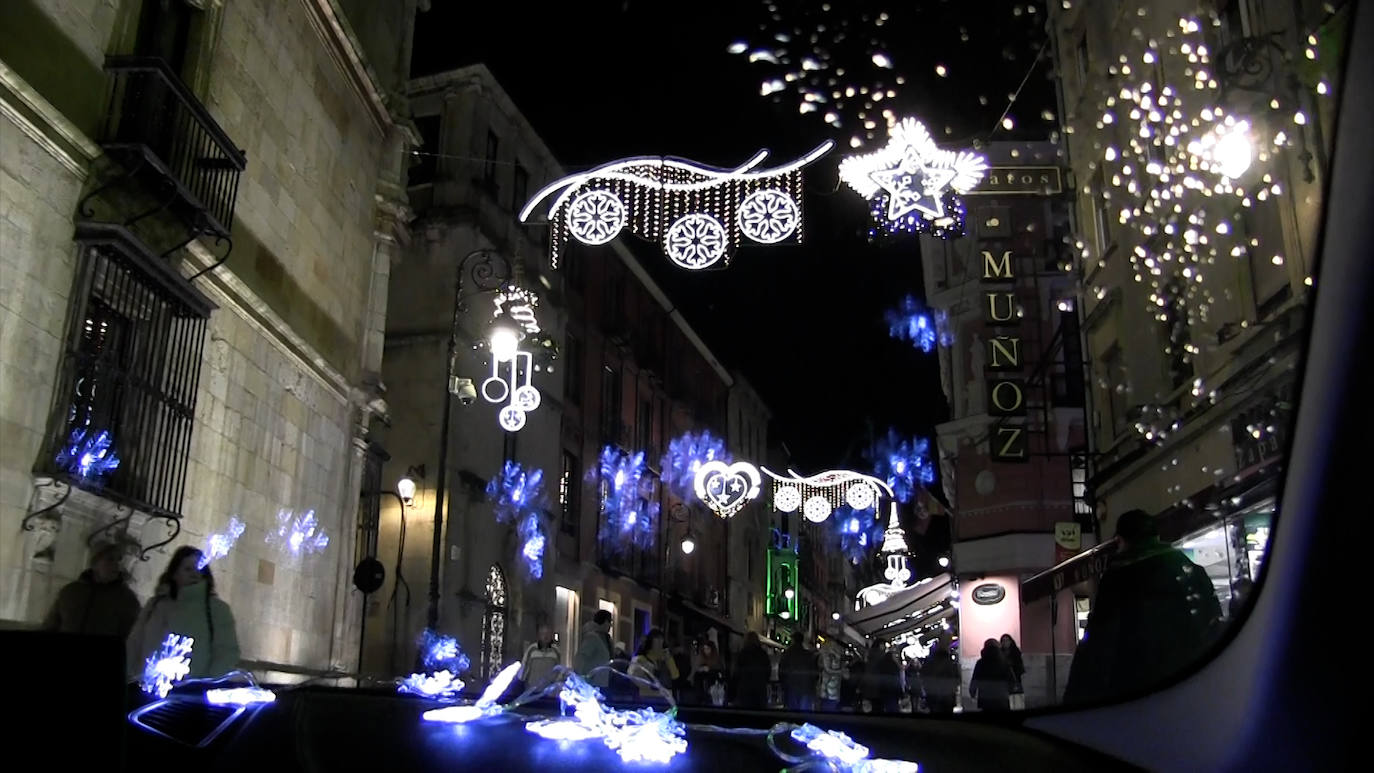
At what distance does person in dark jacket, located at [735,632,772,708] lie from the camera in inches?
432

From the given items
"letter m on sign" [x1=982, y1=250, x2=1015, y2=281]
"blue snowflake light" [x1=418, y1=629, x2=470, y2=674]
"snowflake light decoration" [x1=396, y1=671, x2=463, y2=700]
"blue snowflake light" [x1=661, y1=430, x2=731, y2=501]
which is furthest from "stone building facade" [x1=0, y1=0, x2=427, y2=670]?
"blue snowflake light" [x1=661, y1=430, x2=731, y2=501]

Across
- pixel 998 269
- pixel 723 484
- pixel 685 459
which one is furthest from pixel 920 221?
pixel 685 459

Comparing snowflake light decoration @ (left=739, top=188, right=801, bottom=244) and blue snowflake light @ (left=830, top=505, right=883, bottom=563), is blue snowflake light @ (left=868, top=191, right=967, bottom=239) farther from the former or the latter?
blue snowflake light @ (left=830, top=505, right=883, bottom=563)

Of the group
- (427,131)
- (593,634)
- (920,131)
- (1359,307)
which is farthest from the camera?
(427,131)

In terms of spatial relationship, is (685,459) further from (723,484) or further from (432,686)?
(432,686)

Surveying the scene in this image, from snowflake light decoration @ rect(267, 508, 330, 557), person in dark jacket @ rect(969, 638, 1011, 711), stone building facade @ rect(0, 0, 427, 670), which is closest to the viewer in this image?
stone building facade @ rect(0, 0, 427, 670)

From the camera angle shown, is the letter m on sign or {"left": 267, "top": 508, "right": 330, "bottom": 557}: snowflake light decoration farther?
the letter m on sign

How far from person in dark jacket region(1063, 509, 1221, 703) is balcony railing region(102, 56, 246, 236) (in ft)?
24.7

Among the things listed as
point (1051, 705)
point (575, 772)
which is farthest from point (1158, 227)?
point (575, 772)

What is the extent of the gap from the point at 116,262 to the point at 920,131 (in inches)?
238

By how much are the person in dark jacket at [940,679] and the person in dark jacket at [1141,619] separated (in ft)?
28.0

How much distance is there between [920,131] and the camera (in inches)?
303

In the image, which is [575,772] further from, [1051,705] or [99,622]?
[99,622]

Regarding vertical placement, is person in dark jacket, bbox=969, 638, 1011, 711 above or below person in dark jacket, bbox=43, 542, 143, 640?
below
